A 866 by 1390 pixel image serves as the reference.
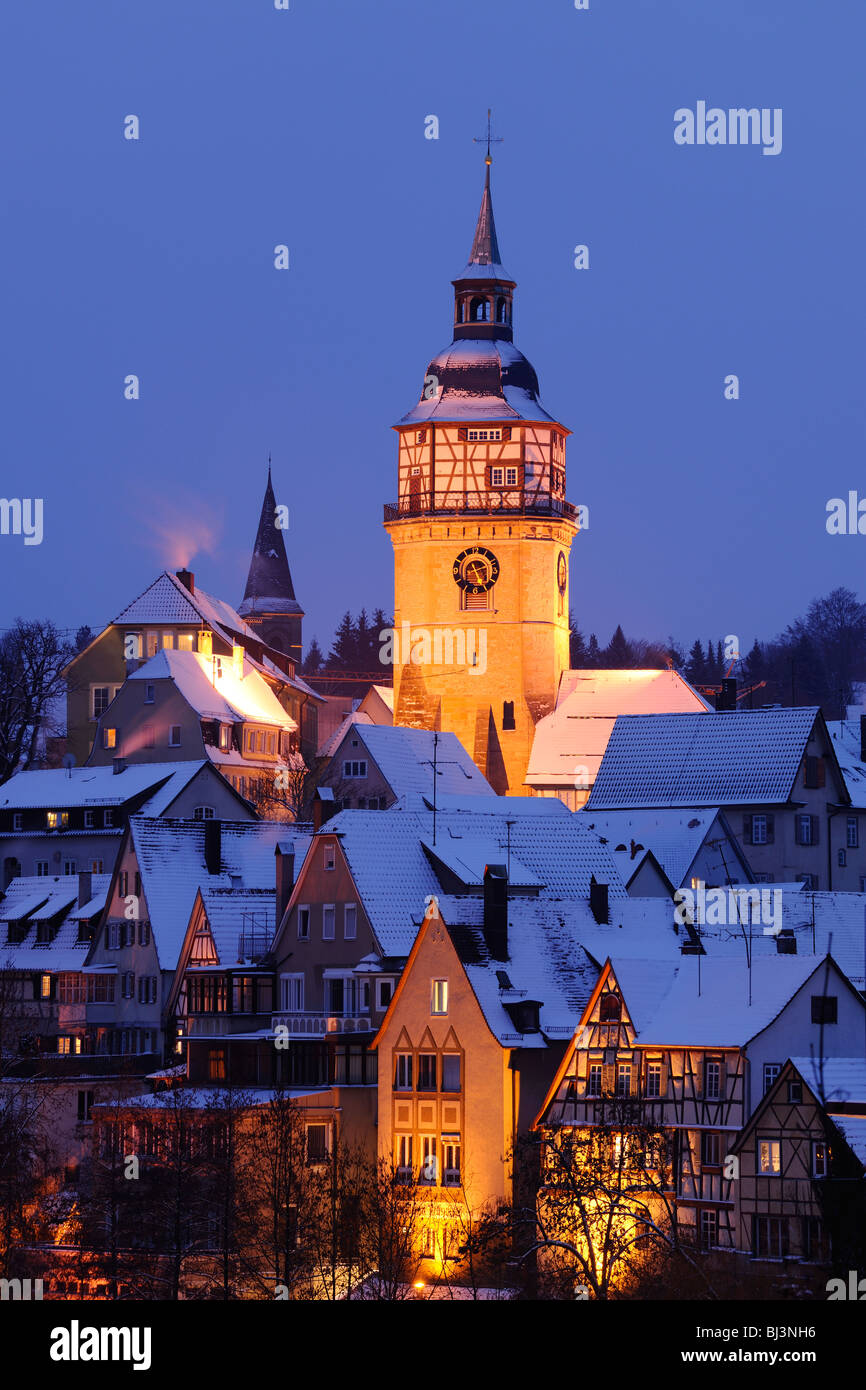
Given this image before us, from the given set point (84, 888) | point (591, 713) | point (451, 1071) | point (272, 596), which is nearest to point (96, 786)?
point (84, 888)

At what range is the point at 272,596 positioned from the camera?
154500 mm

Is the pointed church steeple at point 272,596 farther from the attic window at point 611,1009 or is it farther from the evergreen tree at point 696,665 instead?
the attic window at point 611,1009

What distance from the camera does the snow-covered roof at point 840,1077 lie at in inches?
1919

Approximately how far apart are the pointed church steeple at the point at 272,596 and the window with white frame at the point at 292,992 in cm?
8916

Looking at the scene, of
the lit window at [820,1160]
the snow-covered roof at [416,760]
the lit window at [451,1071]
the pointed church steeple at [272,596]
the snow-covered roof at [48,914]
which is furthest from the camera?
the pointed church steeple at [272,596]

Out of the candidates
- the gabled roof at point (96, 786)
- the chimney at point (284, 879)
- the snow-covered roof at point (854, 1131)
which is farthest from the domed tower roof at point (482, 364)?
the snow-covered roof at point (854, 1131)

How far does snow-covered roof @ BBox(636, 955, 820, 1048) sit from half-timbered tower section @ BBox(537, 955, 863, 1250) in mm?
28

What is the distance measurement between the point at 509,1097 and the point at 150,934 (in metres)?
16.5

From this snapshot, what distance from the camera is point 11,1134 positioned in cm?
5881

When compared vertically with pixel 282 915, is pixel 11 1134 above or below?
below

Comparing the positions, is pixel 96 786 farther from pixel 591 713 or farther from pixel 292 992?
pixel 591 713
